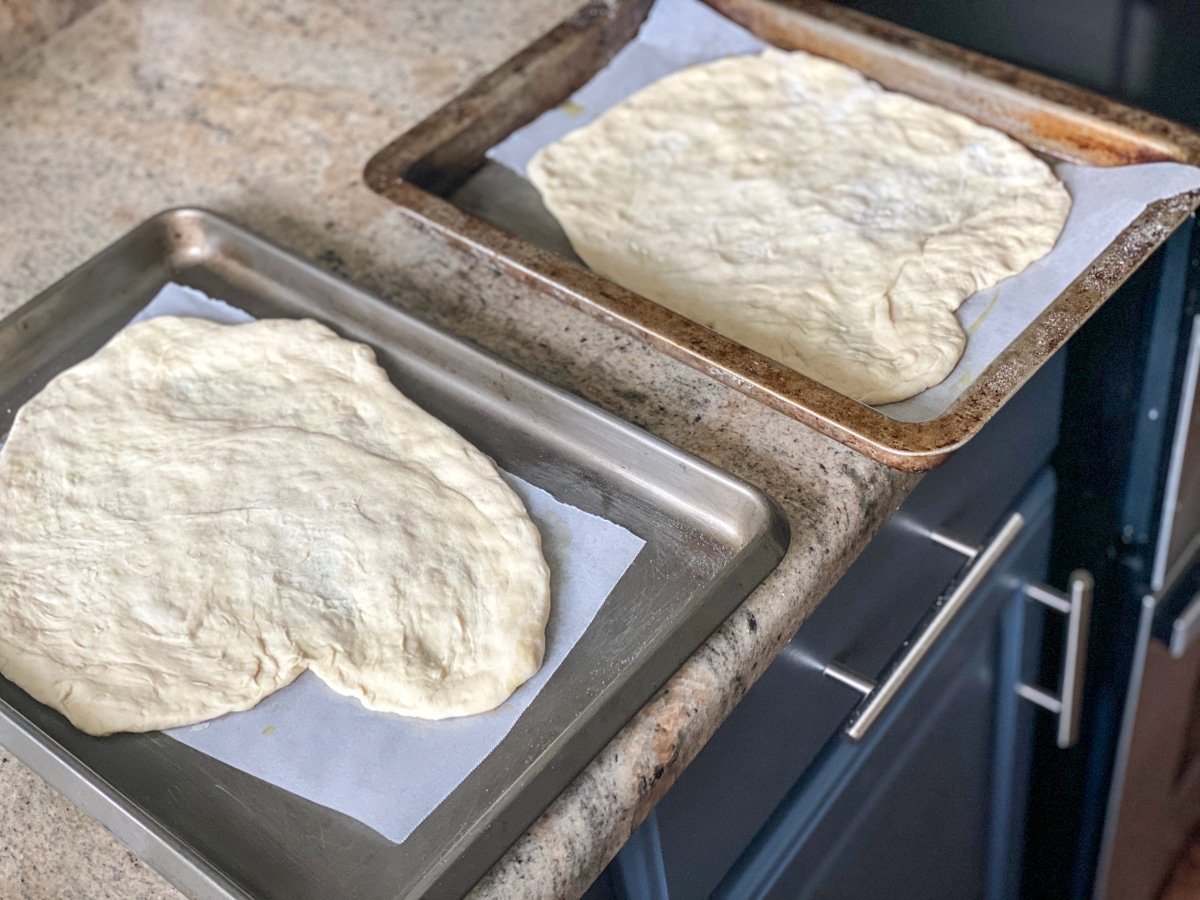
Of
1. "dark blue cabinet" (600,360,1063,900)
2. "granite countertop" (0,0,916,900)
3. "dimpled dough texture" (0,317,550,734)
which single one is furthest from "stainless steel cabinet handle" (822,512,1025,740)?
"dimpled dough texture" (0,317,550,734)

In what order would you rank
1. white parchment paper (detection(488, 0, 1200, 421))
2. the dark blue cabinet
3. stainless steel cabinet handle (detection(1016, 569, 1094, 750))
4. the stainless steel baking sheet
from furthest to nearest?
stainless steel cabinet handle (detection(1016, 569, 1094, 750)), white parchment paper (detection(488, 0, 1200, 421)), the dark blue cabinet, the stainless steel baking sheet

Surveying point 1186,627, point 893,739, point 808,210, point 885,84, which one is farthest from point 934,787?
point 885,84

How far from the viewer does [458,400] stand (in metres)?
0.88

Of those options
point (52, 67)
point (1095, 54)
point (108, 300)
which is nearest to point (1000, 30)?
point (1095, 54)

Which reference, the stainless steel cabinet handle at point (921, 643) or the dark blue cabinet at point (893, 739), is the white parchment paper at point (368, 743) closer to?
the dark blue cabinet at point (893, 739)

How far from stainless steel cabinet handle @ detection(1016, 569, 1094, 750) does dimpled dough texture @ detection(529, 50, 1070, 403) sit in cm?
38

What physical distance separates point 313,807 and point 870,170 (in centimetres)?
72

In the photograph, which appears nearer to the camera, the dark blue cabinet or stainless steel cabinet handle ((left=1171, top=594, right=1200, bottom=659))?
the dark blue cabinet

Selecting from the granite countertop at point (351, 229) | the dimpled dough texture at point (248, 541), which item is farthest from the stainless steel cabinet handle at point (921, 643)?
the dimpled dough texture at point (248, 541)

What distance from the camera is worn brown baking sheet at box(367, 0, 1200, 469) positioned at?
80 cm

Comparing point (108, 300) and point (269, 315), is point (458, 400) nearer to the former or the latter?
point (269, 315)

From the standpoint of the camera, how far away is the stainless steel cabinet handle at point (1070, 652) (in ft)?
3.79

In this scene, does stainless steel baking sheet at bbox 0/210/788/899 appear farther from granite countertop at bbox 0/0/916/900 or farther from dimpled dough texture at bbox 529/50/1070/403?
dimpled dough texture at bbox 529/50/1070/403

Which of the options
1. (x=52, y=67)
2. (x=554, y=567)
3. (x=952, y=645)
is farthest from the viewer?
(x=52, y=67)
